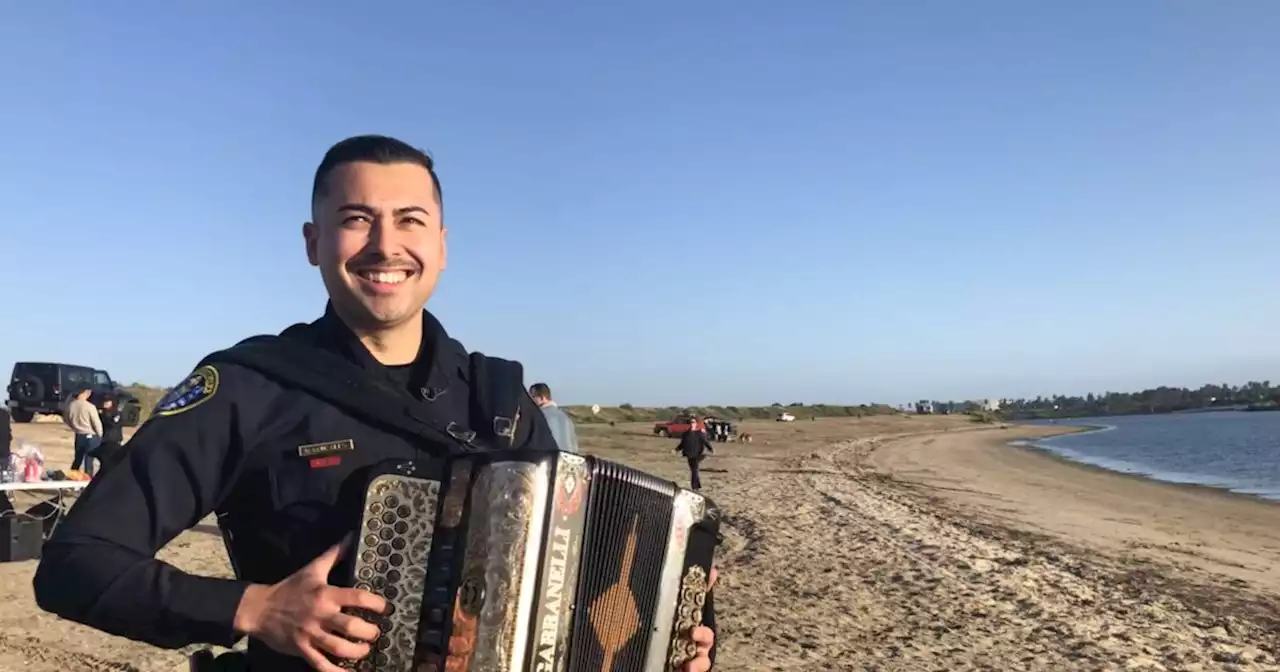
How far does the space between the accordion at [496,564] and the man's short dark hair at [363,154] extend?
0.74 metres

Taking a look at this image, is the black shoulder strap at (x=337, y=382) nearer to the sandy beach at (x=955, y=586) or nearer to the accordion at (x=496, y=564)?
the accordion at (x=496, y=564)

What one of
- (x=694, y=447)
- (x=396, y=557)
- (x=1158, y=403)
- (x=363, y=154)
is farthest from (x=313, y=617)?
(x=1158, y=403)

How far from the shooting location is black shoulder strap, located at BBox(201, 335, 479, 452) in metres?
1.91

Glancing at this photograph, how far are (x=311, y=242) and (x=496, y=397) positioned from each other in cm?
58

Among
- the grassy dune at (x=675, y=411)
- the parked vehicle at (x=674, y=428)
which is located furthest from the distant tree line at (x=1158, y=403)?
the parked vehicle at (x=674, y=428)

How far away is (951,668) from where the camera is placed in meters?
6.81

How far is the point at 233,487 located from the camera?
186 centimetres

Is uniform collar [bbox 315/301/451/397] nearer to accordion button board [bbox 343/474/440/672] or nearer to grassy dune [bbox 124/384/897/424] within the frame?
accordion button board [bbox 343/474/440/672]

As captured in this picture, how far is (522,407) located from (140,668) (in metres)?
4.93

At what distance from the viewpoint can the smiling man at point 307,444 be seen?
1.63m

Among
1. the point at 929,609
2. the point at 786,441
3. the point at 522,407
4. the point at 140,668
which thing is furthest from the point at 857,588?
the point at 786,441

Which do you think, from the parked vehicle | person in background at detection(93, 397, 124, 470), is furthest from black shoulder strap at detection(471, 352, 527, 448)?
the parked vehicle

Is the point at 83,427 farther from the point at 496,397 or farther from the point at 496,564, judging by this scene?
the point at 496,564

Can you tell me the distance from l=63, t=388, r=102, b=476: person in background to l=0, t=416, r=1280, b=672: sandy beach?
11.7ft
